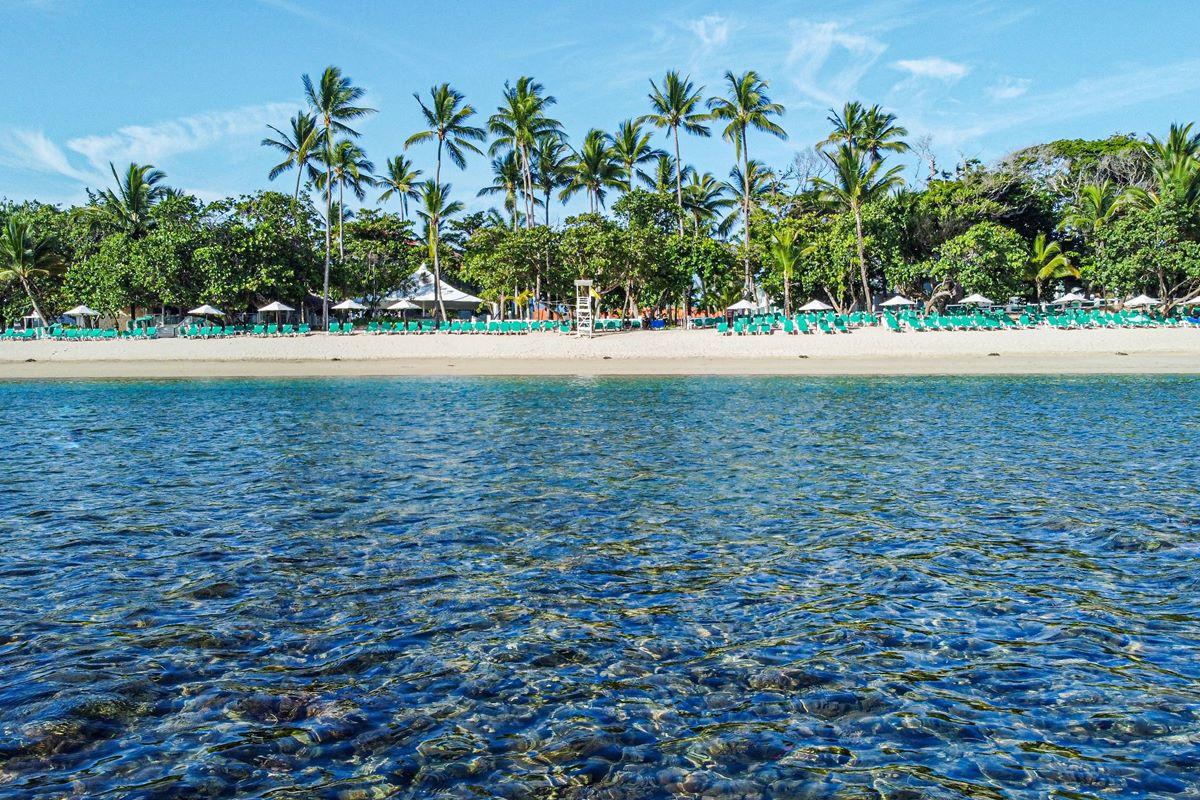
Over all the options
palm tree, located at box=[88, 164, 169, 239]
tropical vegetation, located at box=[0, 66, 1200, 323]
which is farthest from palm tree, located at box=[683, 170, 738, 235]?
palm tree, located at box=[88, 164, 169, 239]

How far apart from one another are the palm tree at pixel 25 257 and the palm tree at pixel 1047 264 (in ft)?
184

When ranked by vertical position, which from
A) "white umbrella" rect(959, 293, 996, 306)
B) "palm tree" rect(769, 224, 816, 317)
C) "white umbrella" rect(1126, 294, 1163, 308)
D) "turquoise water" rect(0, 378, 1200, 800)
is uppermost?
"palm tree" rect(769, 224, 816, 317)

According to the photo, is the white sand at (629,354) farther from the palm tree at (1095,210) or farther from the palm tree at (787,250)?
the palm tree at (1095,210)

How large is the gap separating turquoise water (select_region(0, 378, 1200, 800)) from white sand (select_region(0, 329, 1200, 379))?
18.8 meters

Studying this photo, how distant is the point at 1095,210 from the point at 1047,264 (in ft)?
12.5

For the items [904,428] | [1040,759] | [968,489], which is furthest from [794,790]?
Answer: [904,428]

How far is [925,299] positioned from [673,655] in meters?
48.0

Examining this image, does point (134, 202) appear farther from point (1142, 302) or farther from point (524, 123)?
point (1142, 302)

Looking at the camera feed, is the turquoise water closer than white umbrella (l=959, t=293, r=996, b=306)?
Yes

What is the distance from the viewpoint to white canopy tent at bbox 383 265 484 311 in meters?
51.9

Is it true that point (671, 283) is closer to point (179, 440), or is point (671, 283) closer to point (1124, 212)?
point (1124, 212)

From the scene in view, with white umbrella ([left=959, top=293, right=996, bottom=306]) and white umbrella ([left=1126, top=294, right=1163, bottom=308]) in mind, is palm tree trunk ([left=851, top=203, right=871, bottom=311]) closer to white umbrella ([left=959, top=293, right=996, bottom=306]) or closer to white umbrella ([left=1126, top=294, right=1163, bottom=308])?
white umbrella ([left=959, top=293, right=996, bottom=306])

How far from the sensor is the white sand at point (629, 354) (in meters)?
29.6

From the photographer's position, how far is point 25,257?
48.5m
